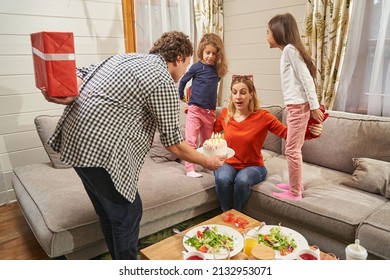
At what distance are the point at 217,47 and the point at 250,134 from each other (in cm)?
77

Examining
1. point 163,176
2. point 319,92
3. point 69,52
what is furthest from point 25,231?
point 319,92

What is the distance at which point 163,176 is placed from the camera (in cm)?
222

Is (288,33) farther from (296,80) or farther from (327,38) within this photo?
(327,38)

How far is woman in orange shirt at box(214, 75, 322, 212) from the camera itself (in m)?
2.14

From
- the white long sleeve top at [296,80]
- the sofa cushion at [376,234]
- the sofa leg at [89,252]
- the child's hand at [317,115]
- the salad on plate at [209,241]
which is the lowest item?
the sofa leg at [89,252]

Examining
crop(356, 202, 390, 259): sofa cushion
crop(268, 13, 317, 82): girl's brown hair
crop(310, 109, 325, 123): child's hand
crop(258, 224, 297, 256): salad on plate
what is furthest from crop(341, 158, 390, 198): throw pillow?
crop(258, 224, 297, 256): salad on plate

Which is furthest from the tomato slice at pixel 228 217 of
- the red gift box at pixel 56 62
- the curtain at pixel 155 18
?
the curtain at pixel 155 18

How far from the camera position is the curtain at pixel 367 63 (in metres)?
2.41

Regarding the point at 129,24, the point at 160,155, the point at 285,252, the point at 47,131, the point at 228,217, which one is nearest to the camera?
the point at 285,252

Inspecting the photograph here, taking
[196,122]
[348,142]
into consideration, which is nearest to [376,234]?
[348,142]

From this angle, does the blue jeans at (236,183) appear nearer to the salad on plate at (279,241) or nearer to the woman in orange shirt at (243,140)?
the woman in orange shirt at (243,140)

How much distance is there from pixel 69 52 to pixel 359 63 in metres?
2.28

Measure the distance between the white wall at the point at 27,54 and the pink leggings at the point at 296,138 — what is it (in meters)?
1.90

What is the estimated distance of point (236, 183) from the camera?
6.94 ft
